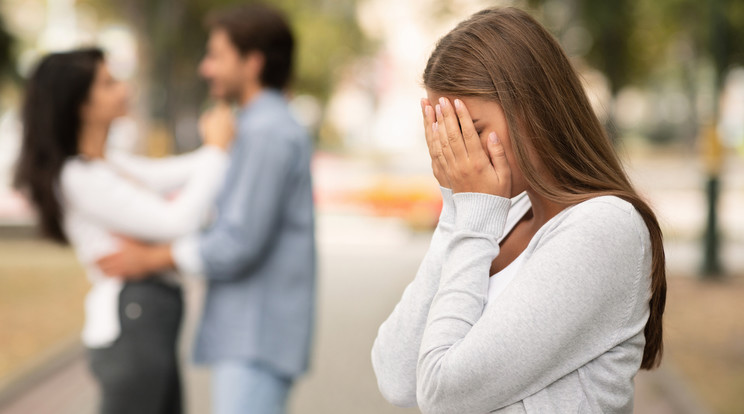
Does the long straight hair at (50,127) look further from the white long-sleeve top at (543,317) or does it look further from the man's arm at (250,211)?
the white long-sleeve top at (543,317)

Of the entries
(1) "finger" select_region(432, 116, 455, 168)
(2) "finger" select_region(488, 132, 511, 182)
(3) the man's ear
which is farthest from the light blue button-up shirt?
(2) "finger" select_region(488, 132, 511, 182)

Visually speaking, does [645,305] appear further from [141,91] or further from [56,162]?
[141,91]

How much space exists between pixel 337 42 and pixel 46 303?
1197 inches

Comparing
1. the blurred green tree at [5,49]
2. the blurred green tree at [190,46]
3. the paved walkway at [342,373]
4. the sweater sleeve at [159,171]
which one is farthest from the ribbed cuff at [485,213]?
the blurred green tree at [5,49]

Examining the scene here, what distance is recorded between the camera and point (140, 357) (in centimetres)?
306

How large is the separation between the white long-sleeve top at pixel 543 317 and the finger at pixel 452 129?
0.09 metres

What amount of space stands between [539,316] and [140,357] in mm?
1892

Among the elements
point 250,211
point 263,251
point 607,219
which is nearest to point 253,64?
point 250,211

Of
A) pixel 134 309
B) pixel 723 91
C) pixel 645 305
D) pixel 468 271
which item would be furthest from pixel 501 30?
pixel 723 91

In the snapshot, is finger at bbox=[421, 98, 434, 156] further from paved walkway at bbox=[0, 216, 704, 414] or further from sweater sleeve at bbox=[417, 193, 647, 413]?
paved walkway at bbox=[0, 216, 704, 414]

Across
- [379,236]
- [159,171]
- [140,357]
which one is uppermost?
[159,171]

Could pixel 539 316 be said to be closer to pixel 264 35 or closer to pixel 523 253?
pixel 523 253

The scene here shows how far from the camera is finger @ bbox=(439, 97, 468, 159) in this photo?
1.68m

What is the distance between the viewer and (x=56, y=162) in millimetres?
3139
